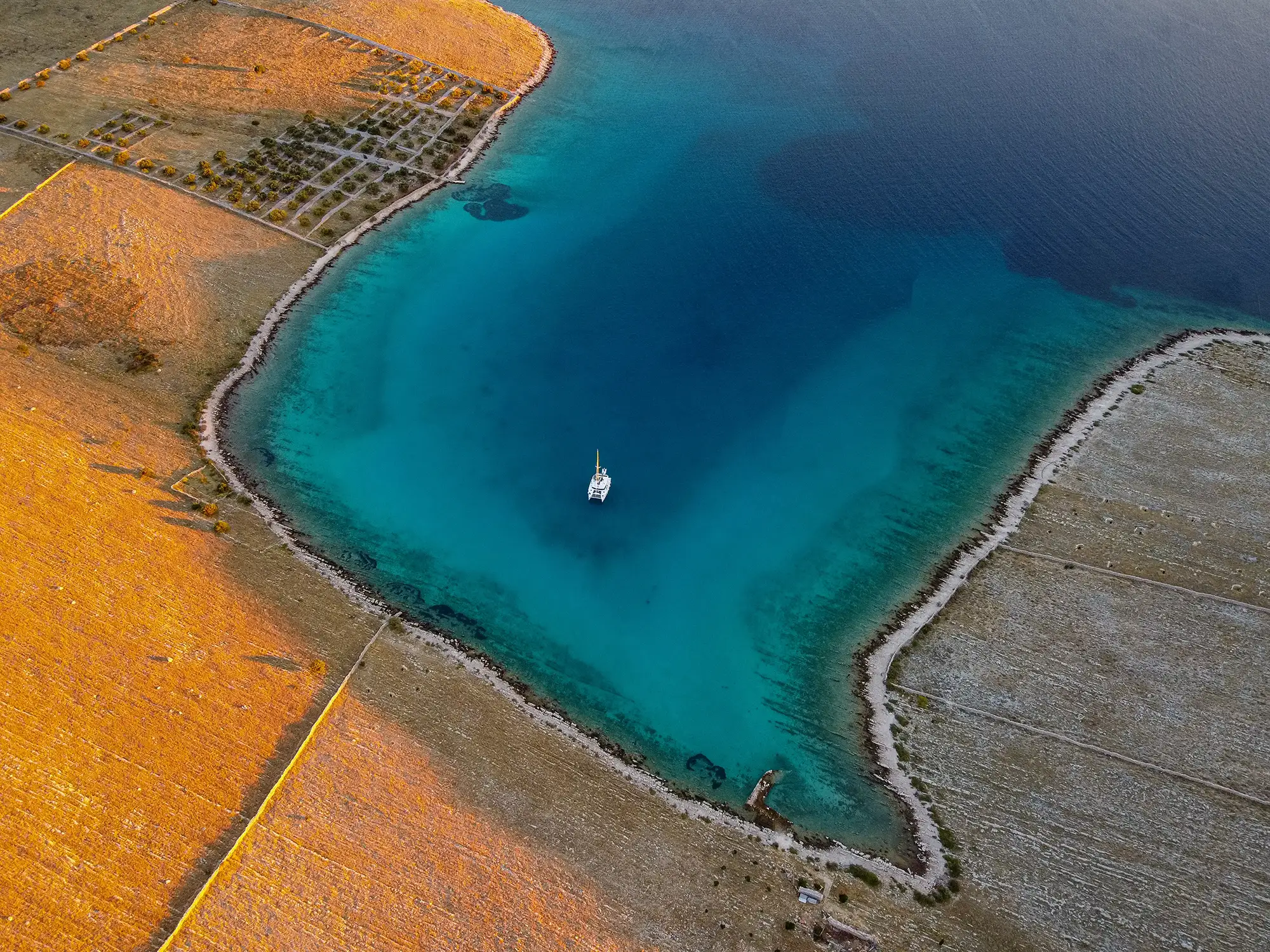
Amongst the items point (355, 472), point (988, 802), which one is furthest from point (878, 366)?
point (355, 472)

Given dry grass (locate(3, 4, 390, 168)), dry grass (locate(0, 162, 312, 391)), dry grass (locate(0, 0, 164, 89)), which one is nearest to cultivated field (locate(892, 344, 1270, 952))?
dry grass (locate(0, 162, 312, 391))

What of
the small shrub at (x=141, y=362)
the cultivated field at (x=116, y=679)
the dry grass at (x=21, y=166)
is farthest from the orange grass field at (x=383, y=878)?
the dry grass at (x=21, y=166)

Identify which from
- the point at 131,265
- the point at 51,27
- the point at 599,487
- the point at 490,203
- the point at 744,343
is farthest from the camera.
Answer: the point at 51,27

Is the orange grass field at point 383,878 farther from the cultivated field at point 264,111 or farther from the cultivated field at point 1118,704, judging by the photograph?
the cultivated field at point 264,111

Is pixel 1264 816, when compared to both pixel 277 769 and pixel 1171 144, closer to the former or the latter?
pixel 277 769

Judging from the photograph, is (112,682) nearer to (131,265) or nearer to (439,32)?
(131,265)

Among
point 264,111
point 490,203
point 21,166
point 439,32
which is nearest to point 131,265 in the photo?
point 21,166
